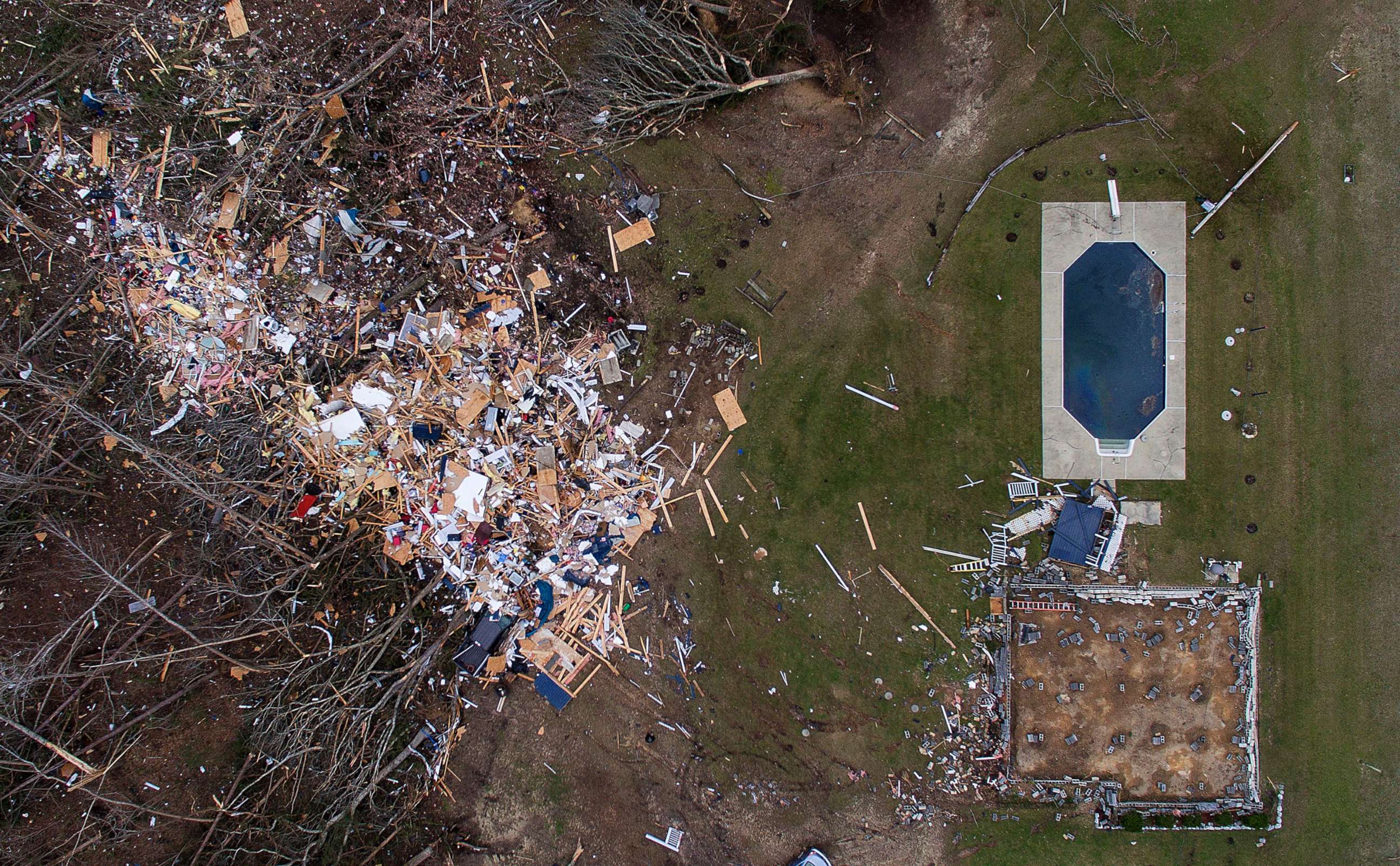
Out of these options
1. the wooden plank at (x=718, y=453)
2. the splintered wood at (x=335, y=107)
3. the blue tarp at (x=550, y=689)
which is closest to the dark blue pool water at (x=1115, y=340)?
the wooden plank at (x=718, y=453)

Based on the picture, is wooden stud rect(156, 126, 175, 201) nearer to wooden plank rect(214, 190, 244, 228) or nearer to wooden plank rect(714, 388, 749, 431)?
wooden plank rect(214, 190, 244, 228)

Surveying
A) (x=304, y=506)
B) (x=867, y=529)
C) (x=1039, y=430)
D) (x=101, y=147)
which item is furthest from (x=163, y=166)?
(x=1039, y=430)

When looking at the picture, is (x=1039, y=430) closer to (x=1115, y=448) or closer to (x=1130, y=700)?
(x=1115, y=448)

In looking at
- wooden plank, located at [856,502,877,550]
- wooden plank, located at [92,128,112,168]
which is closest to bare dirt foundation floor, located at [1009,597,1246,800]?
wooden plank, located at [856,502,877,550]

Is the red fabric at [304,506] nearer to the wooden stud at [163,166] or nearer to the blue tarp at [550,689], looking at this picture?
the blue tarp at [550,689]

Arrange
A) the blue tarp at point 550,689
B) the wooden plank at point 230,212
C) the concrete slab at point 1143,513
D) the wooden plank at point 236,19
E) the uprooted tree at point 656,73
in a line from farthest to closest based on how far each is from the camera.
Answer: the blue tarp at point 550,689 < the concrete slab at point 1143,513 < the wooden plank at point 236,19 < the wooden plank at point 230,212 < the uprooted tree at point 656,73

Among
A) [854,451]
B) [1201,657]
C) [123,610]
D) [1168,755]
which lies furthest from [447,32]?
[1168,755]
